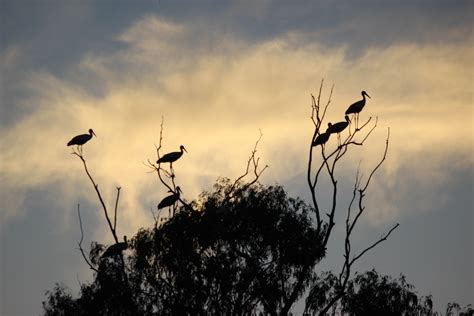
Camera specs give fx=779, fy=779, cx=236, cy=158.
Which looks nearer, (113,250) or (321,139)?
(321,139)

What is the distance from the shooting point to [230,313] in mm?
22500

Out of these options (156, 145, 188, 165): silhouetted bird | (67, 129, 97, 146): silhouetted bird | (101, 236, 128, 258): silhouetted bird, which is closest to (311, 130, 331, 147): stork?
(156, 145, 188, 165): silhouetted bird

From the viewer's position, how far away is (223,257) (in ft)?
78.1

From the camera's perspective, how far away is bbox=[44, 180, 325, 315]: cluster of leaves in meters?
22.6

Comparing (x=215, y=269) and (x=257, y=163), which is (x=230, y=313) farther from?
(x=257, y=163)

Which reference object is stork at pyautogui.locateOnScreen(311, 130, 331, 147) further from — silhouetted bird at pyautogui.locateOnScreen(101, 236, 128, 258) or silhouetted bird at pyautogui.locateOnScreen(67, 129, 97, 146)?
silhouetted bird at pyautogui.locateOnScreen(67, 129, 97, 146)

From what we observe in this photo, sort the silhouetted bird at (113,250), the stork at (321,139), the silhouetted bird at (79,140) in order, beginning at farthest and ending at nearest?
1. the silhouetted bird at (79,140)
2. the silhouetted bird at (113,250)
3. the stork at (321,139)

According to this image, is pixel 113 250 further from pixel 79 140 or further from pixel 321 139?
pixel 321 139

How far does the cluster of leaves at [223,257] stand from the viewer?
2258 cm

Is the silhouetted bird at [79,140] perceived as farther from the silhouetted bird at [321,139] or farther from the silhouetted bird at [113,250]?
the silhouetted bird at [321,139]

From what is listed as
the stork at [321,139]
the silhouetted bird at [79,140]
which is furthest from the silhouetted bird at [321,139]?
the silhouetted bird at [79,140]

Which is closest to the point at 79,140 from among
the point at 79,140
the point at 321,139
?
the point at 79,140

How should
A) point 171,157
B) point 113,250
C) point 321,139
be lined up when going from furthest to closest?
point 113,250, point 171,157, point 321,139

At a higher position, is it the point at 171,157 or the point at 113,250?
the point at 171,157
